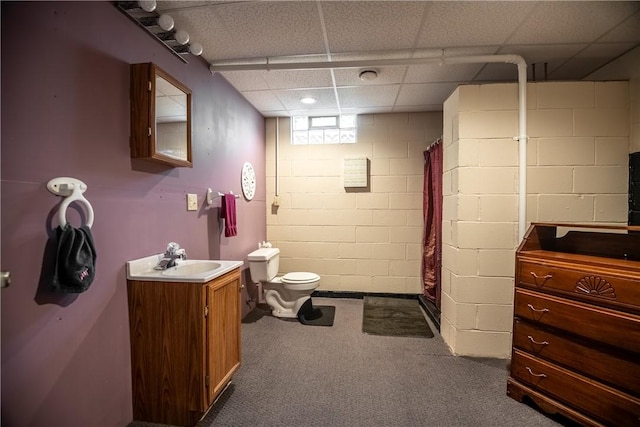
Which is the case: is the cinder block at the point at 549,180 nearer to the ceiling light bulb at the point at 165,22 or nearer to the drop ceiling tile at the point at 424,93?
the drop ceiling tile at the point at 424,93

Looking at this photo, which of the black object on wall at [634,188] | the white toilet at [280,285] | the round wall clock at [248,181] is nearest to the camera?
the black object on wall at [634,188]

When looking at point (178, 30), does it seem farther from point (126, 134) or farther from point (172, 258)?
point (172, 258)

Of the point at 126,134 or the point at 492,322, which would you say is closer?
the point at 126,134

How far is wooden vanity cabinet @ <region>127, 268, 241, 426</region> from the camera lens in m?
1.47

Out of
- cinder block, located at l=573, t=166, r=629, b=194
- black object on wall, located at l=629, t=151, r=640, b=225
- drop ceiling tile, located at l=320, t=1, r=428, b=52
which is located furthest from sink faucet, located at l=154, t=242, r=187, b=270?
black object on wall, located at l=629, t=151, r=640, b=225

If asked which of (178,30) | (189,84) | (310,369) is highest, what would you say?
(178,30)

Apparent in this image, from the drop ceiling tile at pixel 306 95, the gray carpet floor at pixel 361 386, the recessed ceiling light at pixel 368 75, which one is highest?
the drop ceiling tile at pixel 306 95

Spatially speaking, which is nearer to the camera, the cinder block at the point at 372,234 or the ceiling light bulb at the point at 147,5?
the ceiling light bulb at the point at 147,5

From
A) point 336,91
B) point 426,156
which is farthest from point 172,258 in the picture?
point 426,156

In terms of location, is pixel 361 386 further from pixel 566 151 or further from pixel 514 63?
pixel 514 63

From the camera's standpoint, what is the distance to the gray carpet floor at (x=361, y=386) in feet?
5.17

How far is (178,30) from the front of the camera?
1746 mm

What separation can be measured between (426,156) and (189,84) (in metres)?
2.56

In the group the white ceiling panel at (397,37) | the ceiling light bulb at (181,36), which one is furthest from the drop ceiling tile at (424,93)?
the ceiling light bulb at (181,36)
